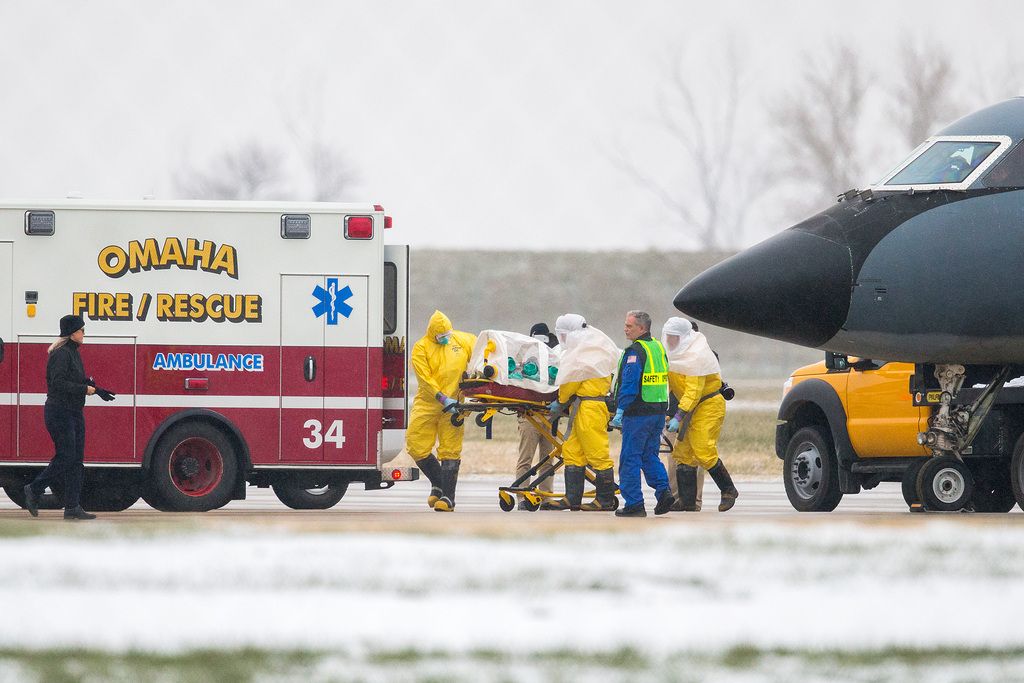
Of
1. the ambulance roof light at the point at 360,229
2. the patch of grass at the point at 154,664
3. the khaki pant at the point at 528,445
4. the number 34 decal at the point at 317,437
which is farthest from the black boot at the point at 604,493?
the patch of grass at the point at 154,664

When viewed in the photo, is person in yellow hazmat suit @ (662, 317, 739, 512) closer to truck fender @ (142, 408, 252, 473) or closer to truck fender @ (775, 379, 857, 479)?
truck fender @ (775, 379, 857, 479)

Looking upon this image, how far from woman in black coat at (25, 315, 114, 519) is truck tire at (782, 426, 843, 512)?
260 inches

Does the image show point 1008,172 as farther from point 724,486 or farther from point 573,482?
point 573,482

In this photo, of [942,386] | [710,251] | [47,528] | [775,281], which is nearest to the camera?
[47,528]

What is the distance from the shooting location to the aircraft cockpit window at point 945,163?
13.5 metres

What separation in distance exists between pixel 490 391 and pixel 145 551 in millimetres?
5346

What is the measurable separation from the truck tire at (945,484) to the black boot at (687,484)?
254 centimetres

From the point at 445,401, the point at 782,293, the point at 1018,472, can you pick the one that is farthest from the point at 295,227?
the point at 1018,472

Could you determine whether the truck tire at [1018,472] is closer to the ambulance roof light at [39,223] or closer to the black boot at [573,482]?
the black boot at [573,482]

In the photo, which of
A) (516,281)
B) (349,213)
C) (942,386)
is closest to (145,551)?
(349,213)

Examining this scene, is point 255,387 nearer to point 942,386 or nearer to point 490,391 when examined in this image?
point 490,391

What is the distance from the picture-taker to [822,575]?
917 centimetres

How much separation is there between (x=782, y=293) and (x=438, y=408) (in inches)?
150

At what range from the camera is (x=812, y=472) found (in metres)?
15.7
